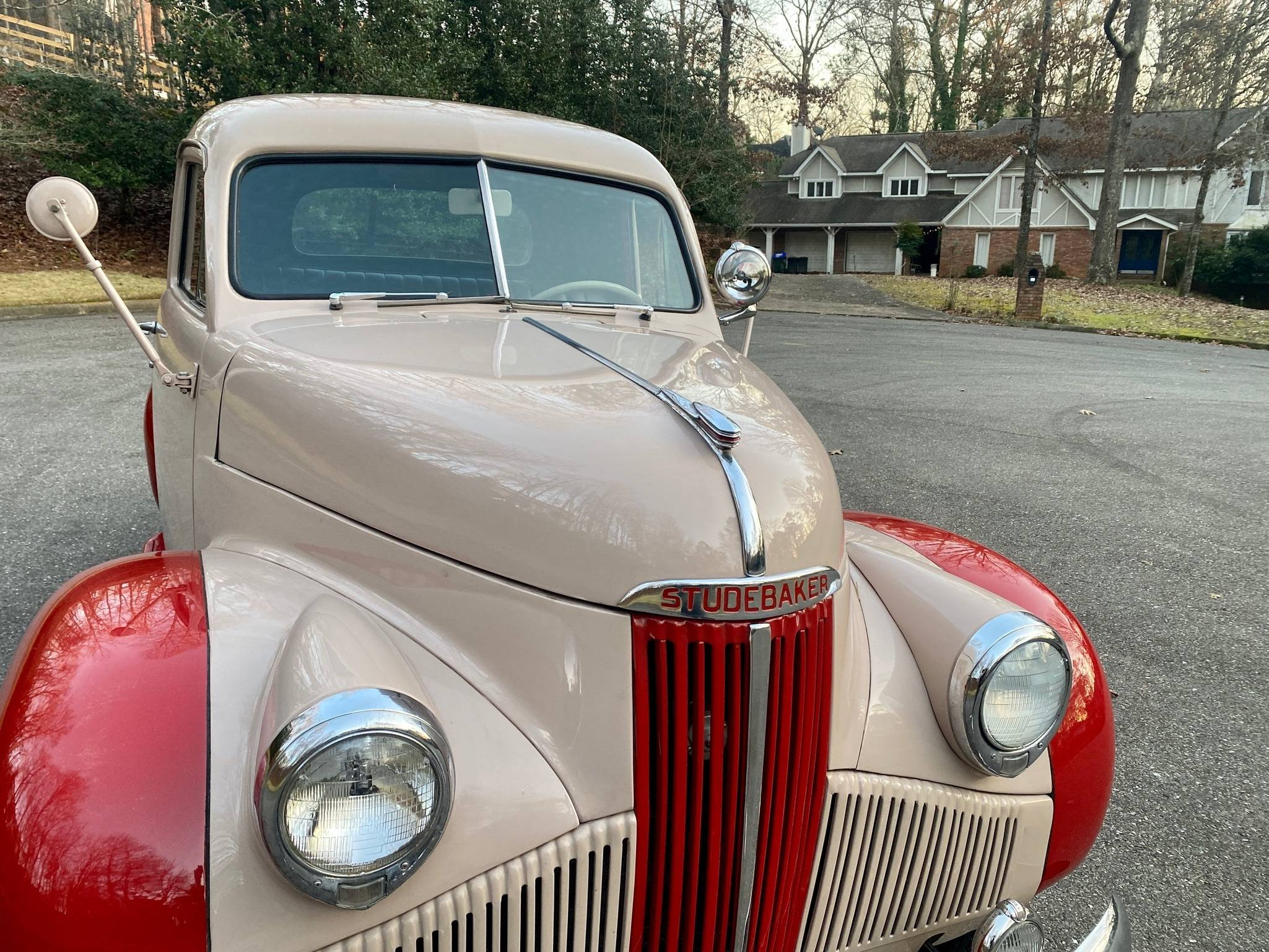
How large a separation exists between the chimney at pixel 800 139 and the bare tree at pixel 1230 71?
20280mm

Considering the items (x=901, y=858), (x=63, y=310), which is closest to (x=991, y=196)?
(x=63, y=310)

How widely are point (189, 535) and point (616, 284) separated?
58.6 inches

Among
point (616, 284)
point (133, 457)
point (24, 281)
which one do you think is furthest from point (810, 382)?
point (24, 281)

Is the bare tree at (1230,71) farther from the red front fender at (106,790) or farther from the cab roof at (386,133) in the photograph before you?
the red front fender at (106,790)

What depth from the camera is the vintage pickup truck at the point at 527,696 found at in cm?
135

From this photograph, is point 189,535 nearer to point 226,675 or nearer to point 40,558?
point 226,675

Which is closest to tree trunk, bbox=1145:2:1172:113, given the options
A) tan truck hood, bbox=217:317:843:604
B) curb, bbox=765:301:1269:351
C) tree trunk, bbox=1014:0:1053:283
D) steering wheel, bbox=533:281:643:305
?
tree trunk, bbox=1014:0:1053:283

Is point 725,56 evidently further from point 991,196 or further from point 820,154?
point 820,154

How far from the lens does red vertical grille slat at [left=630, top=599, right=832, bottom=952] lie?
1.49 m

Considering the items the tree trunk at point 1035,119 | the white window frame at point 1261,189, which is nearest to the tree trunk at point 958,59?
the tree trunk at point 1035,119

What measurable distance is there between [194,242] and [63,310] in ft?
42.5

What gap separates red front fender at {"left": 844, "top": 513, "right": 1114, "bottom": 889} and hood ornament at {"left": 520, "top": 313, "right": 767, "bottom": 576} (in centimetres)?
87

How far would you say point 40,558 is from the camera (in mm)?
4348

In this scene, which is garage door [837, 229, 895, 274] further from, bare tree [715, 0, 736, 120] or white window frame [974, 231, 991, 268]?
bare tree [715, 0, 736, 120]
